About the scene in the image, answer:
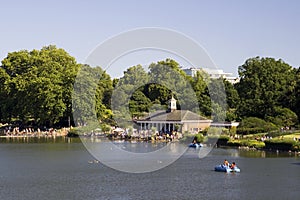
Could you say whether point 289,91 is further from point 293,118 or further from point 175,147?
point 175,147

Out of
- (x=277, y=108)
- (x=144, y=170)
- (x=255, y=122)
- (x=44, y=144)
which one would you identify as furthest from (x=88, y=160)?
(x=277, y=108)

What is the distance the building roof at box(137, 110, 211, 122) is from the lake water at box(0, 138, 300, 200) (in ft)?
67.1

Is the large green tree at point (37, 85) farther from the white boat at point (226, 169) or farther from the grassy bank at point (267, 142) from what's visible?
the white boat at point (226, 169)

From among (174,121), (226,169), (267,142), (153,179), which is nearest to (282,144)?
(267,142)

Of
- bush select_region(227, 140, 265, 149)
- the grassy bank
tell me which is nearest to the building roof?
the grassy bank

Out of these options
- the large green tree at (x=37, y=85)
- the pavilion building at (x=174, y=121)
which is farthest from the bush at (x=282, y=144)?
the large green tree at (x=37, y=85)

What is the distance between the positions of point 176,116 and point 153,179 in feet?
111

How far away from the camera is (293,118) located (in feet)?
192

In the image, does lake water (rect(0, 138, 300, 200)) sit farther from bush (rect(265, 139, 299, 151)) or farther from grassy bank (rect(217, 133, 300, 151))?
grassy bank (rect(217, 133, 300, 151))

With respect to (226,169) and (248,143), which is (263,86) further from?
(226,169)

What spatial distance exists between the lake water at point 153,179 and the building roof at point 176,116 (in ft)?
67.1

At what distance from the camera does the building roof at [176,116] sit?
6444cm

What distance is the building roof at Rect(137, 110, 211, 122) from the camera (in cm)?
6444

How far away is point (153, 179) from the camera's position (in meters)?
31.8
